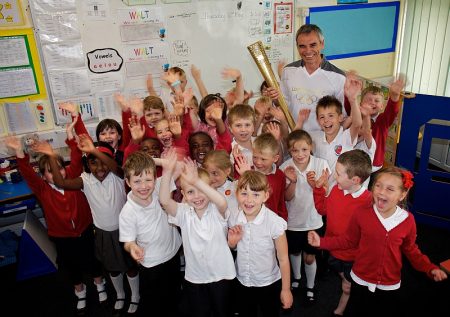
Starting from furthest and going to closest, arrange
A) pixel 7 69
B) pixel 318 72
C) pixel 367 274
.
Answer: pixel 7 69 < pixel 318 72 < pixel 367 274

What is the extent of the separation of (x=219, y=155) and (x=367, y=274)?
3.28ft

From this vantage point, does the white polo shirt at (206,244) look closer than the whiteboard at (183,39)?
Yes

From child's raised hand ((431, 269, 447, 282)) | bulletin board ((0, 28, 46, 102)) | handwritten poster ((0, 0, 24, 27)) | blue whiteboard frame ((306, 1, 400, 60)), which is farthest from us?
blue whiteboard frame ((306, 1, 400, 60))

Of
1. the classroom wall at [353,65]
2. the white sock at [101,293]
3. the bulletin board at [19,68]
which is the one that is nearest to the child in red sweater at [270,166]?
the white sock at [101,293]

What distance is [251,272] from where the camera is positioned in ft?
6.50

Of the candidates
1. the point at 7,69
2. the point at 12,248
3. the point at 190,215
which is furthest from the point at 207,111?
the point at 12,248

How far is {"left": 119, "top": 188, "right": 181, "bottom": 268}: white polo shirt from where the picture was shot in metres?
2.02

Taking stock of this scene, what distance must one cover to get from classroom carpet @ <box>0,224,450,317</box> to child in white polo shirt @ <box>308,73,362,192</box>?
0.91m

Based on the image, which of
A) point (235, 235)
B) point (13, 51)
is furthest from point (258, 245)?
point (13, 51)

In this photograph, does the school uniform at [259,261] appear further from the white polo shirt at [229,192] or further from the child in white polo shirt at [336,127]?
the child in white polo shirt at [336,127]

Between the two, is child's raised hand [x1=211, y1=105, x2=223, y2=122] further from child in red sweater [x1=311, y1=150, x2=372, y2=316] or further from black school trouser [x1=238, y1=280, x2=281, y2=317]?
black school trouser [x1=238, y1=280, x2=281, y2=317]

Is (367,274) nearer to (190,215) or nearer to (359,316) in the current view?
(359,316)

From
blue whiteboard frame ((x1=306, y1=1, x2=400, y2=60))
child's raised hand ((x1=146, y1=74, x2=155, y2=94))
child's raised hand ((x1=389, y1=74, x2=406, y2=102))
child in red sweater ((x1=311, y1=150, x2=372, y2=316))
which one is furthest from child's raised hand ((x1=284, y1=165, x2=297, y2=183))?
blue whiteboard frame ((x1=306, y1=1, x2=400, y2=60))

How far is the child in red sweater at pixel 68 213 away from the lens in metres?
2.46
